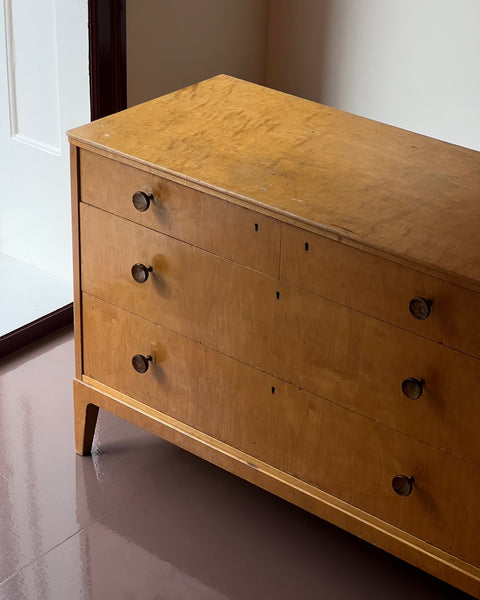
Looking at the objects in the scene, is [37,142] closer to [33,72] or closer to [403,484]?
[33,72]

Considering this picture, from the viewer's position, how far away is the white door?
2.72 meters

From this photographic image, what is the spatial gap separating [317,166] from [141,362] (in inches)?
23.2

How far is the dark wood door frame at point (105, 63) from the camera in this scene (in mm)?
2619

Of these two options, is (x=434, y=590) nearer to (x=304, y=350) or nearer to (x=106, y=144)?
(x=304, y=350)

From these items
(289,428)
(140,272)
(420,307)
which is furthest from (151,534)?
(420,307)

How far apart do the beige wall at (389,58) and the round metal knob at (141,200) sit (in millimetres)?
1183

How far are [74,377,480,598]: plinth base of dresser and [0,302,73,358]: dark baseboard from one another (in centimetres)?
51

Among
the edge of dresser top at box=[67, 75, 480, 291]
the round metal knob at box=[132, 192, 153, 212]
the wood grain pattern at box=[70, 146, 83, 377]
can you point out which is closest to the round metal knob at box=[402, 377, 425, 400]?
the edge of dresser top at box=[67, 75, 480, 291]

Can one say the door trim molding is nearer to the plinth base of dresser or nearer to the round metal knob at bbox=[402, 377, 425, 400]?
the plinth base of dresser

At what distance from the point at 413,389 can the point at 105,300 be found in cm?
77

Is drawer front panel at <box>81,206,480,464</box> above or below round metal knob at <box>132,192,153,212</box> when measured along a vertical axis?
below

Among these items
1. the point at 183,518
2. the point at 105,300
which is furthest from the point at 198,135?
the point at 183,518

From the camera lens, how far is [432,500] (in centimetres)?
184

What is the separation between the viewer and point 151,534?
2.20 meters
